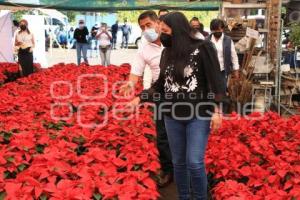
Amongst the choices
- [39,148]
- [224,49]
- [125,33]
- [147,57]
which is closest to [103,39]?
[224,49]

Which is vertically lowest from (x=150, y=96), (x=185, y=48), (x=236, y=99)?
(x=236, y=99)

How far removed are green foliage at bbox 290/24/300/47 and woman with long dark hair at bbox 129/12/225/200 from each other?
628 cm

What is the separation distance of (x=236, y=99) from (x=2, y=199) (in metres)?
6.73

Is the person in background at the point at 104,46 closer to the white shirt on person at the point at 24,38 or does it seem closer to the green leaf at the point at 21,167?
the white shirt on person at the point at 24,38

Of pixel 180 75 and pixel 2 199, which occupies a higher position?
pixel 180 75

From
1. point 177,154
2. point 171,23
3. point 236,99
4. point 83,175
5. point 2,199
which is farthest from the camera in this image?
point 236,99

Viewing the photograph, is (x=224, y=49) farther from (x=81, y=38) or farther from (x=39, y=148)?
(x=81, y=38)

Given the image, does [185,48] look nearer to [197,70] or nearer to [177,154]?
[197,70]

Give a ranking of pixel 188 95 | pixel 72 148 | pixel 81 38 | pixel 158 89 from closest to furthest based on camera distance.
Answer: pixel 188 95 → pixel 158 89 → pixel 72 148 → pixel 81 38

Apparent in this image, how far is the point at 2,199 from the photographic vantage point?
3.02m

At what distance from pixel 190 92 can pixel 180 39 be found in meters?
0.42

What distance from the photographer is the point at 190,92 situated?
363 cm

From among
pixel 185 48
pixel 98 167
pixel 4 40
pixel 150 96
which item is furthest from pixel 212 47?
pixel 4 40

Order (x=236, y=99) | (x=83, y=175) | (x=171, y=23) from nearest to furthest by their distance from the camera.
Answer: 1. (x=83, y=175)
2. (x=171, y=23)
3. (x=236, y=99)
